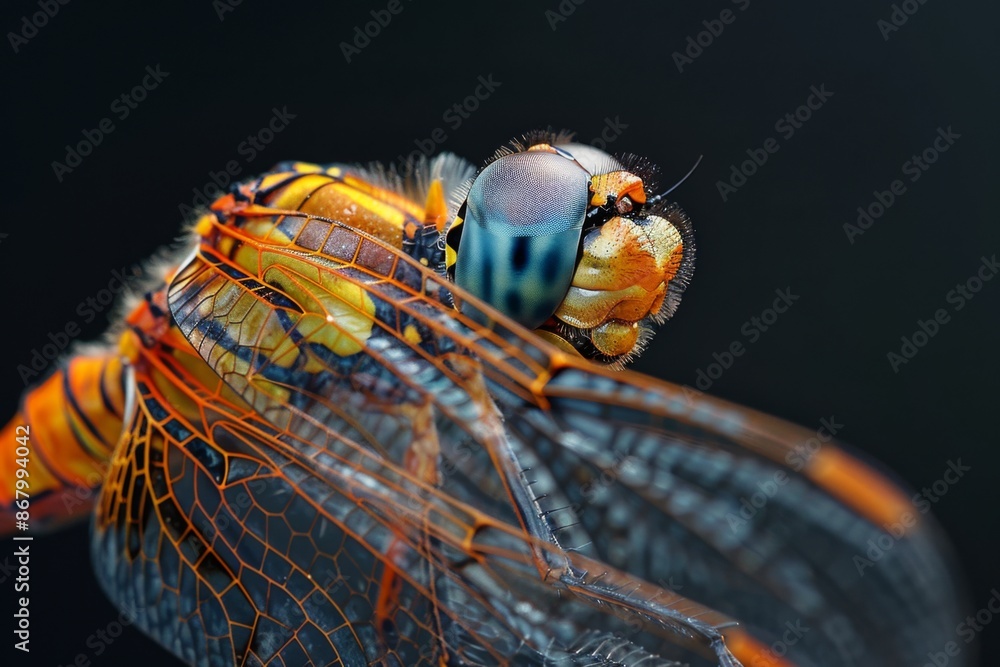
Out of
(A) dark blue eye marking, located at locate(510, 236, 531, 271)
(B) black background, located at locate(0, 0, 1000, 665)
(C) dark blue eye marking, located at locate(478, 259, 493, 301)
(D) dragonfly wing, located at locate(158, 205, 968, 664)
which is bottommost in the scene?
(D) dragonfly wing, located at locate(158, 205, 968, 664)

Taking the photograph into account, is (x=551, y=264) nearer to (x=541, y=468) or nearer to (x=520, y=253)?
(x=520, y=253)

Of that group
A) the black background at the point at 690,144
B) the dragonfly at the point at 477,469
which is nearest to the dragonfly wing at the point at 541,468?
the dragonfly at the point at 477,469

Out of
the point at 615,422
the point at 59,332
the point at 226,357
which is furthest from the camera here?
the point at 59,332

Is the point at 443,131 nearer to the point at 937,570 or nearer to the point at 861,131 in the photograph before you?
the point at 861,131

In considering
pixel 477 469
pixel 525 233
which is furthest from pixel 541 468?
pixel 525 233

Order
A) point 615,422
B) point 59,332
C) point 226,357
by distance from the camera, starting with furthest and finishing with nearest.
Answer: point 59,332 < point 226,357 < point 615,422

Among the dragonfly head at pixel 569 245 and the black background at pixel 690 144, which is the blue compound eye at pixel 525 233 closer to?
the dragonfly head at pixel 569 245

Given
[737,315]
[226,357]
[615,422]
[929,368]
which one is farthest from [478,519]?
[929,368]

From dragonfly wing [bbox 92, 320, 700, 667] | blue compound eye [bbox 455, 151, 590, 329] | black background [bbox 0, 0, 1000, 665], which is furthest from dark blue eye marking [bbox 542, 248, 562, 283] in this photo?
black background [bbox 0, 0, 1000, 665]

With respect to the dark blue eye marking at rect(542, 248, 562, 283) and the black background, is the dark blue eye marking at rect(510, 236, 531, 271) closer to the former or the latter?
the dark blue eye marking at rect(542, 248, 562, 283)
